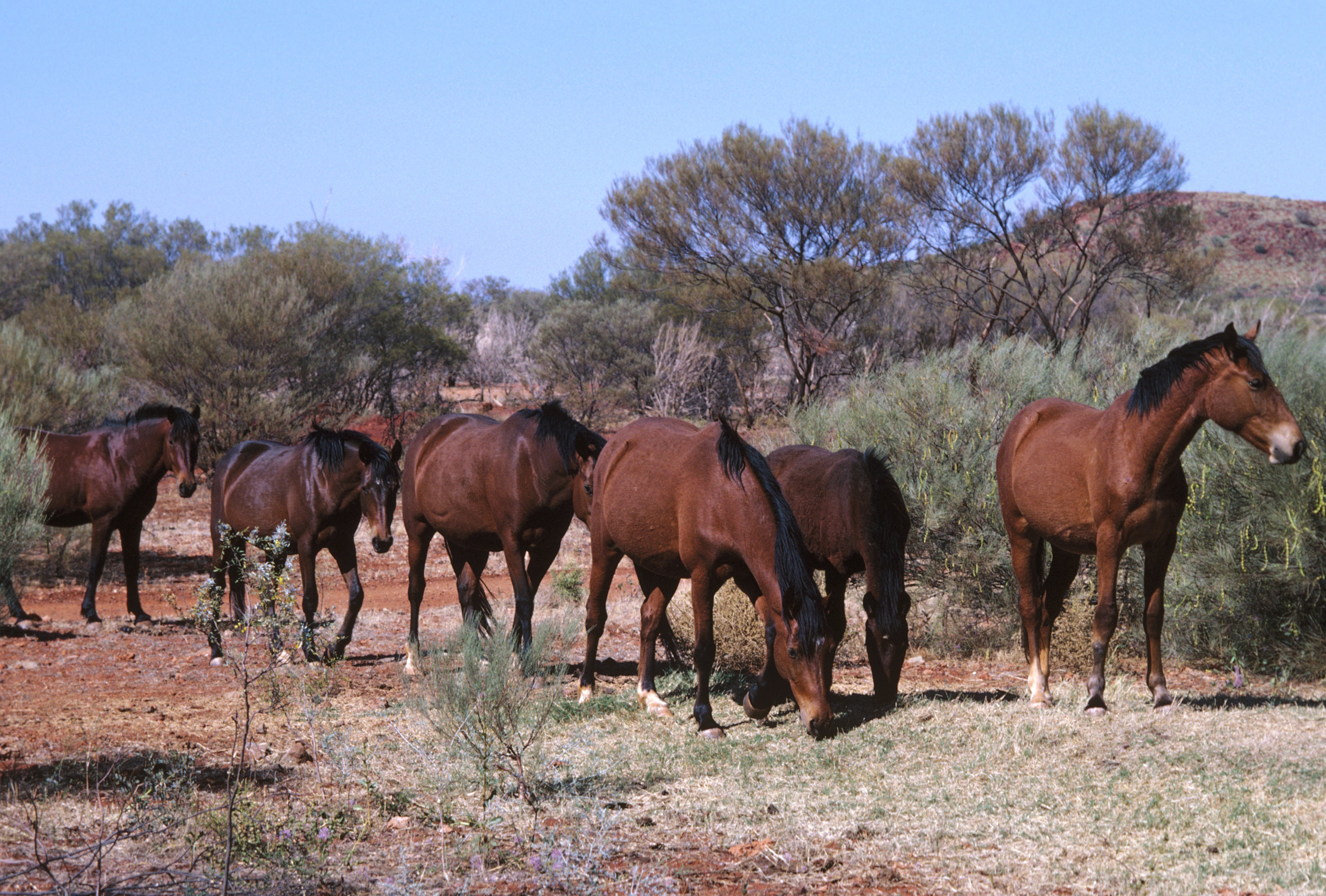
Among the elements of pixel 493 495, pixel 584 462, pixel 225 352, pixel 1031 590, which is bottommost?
pixel 1031 590

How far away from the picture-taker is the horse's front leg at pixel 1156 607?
675 centimetres

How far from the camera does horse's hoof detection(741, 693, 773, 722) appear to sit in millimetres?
6879

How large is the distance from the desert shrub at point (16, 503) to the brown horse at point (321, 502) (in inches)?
95.1

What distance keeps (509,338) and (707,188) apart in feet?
45.5

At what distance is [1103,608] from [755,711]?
7.25 feet

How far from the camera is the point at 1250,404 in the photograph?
6176 mm

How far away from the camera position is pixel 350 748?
6.01m

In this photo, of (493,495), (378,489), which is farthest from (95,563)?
(493,495)

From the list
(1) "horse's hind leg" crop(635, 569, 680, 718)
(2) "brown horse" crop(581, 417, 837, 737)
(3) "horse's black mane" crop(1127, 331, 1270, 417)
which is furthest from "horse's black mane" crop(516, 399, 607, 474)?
(3) "horse's black mane" crop(1127, 331, 1270, 417)

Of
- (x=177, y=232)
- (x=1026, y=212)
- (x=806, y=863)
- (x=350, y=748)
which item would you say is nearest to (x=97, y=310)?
(x=177, y=232)

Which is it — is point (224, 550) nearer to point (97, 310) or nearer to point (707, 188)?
point (707, 188)

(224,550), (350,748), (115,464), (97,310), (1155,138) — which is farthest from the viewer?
(97,310)

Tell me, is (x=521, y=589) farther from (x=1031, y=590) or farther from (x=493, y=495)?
(x=1031, y=590)

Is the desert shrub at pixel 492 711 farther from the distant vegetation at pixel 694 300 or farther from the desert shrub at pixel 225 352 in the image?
the desert shrub at pixel 225 352
